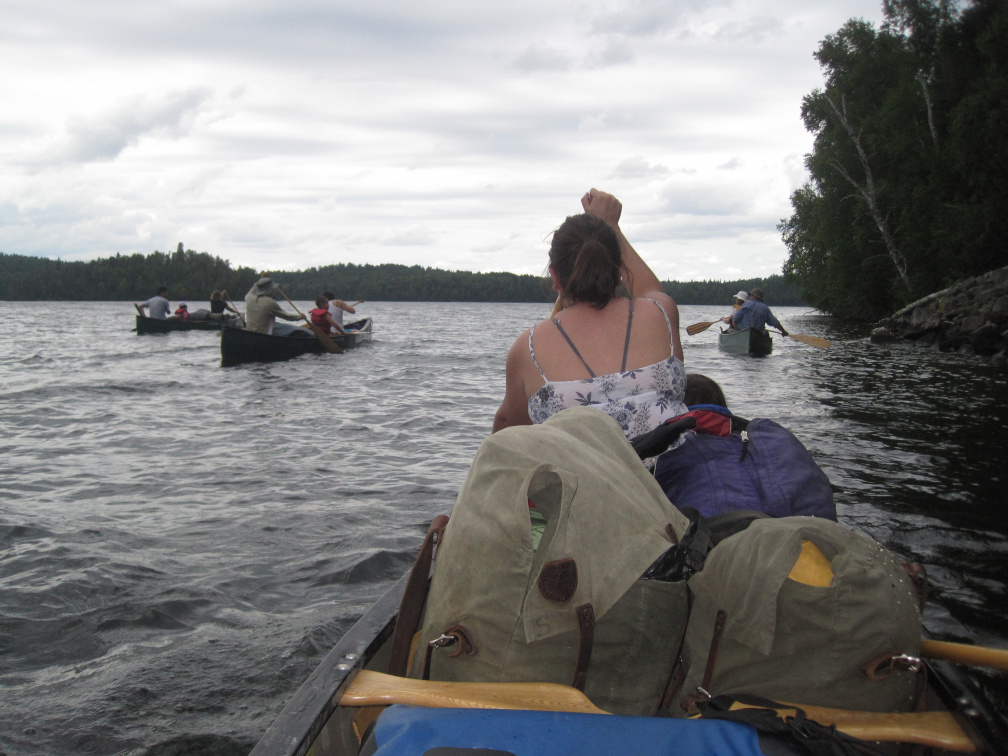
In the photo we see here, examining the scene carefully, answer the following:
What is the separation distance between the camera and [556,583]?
1.55m

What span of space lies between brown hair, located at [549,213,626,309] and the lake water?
1.96m

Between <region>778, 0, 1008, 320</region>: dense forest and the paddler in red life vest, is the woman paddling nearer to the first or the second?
the paddler in red life vest

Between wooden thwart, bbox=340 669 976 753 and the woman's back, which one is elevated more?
the woman's back

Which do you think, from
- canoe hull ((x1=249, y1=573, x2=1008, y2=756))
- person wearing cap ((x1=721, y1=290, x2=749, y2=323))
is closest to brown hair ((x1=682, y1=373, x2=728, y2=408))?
canoe hull ((x1=249, y1=573, x2=1008, y2=756))

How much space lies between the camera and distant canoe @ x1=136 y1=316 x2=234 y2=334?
79.6 ft

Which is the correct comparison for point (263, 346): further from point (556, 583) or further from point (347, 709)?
point (556, 583)

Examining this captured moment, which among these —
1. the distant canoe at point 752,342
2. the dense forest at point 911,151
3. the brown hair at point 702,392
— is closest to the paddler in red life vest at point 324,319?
the distant canoe at point 752,342

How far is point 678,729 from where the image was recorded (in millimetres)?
1328

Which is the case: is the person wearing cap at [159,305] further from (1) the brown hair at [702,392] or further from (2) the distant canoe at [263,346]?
(1) the brown hair at [702,392]

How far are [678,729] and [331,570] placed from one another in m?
3.25

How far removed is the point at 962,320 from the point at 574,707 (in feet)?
71.0

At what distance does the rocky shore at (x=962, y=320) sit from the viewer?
1670cm

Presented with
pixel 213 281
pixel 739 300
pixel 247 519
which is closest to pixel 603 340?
pixel 247 519

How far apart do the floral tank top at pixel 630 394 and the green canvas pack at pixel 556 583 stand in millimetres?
855
